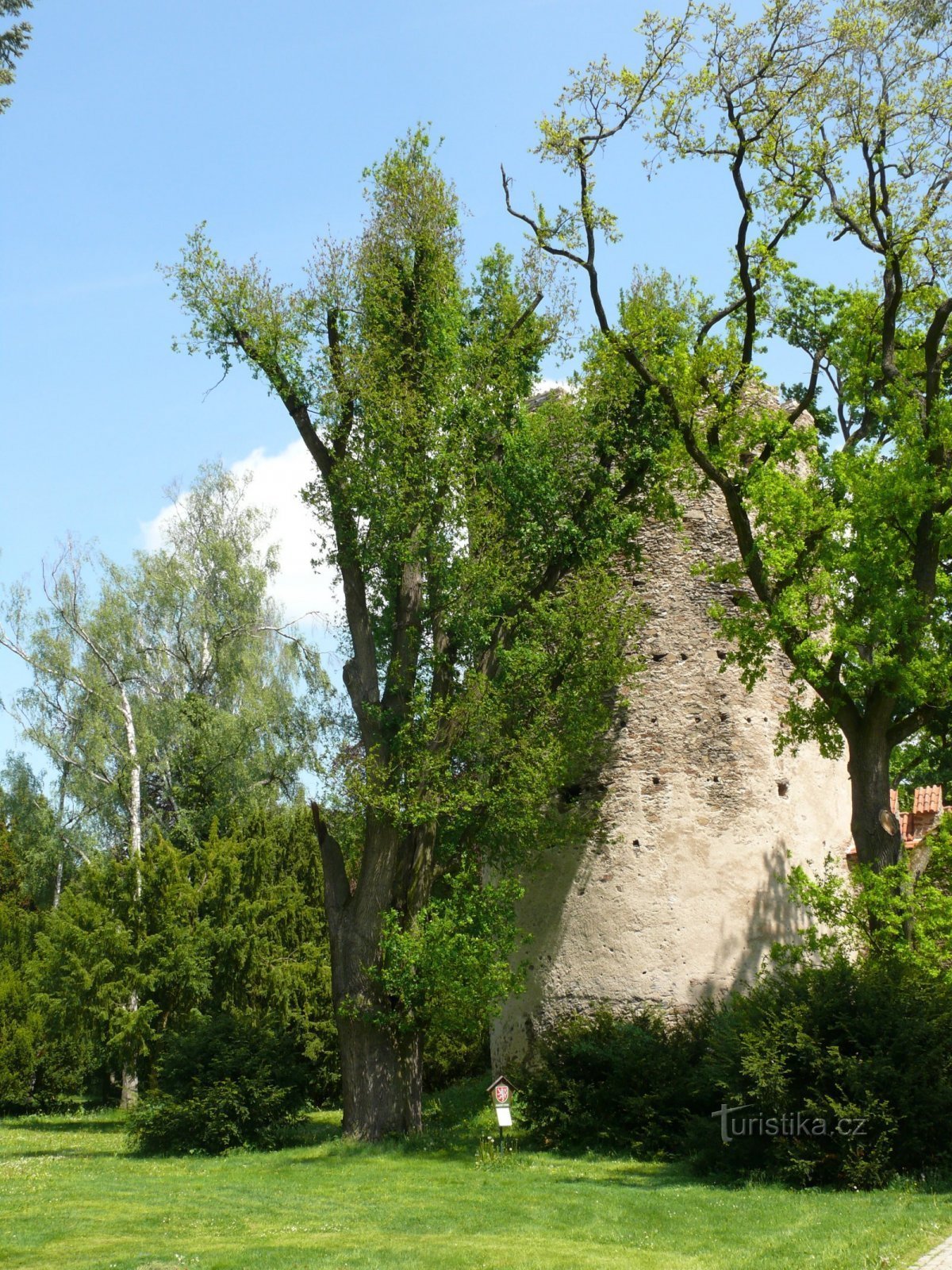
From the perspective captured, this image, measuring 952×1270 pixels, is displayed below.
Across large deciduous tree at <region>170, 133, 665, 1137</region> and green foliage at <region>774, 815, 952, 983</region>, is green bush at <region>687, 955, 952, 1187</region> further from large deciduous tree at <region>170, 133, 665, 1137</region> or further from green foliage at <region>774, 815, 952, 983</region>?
large deciduous tree at <region>170, 133, 665, 1137</region>

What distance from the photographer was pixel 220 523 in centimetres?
3538

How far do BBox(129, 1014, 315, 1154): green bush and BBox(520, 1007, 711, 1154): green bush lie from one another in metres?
3.41

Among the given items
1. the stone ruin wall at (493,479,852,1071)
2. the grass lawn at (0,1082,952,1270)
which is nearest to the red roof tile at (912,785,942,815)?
the stone ruin wall at (493,479,852,1071)

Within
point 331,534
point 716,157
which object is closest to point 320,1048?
point 331,534

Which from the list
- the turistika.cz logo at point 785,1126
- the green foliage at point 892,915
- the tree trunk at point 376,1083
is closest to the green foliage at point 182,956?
the tree trunk at point 376,1083

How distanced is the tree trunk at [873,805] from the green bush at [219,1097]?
8.22 meters

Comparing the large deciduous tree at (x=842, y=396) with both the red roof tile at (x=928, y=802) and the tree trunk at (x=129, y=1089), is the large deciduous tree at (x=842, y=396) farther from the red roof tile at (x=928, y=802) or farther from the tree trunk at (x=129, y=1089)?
the tree trunk at (x=129, y=1089)

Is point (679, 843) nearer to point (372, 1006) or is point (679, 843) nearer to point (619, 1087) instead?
point (619, 1087)

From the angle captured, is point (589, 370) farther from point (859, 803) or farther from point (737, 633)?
point (859, 803)

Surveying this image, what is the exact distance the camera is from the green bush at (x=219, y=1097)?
16.2m

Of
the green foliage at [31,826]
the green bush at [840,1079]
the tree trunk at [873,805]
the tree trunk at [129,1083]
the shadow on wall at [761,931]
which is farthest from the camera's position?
the green foliage at [31,826]

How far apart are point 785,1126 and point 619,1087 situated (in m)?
3.12

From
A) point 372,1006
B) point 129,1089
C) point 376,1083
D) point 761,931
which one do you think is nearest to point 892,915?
point 761,931

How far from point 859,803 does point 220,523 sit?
79.8 feet
